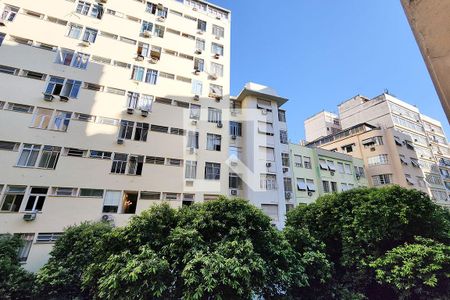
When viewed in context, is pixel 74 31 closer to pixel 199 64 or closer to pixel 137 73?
pixel 137 73

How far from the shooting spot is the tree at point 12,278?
1012cm

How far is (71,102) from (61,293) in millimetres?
12465

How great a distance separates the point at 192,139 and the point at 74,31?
503 inches

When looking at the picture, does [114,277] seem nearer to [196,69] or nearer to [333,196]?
[333,196]

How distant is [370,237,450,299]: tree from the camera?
9.76 metres

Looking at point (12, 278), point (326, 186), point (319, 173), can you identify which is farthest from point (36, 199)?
point (326, 186)

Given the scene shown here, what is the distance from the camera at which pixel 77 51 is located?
1883 centimetres

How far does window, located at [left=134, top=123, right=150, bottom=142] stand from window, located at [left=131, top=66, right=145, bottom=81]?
426 centimetres

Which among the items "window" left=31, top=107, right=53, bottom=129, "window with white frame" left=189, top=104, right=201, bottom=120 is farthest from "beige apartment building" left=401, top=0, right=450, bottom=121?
"window with white frame" left=189, top=104, right=201, bottom=120

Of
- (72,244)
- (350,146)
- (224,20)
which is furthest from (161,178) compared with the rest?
(350,146)

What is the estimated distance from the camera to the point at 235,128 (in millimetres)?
24297

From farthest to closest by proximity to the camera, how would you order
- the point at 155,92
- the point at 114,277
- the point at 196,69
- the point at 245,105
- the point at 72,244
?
the point at 245,105 < the point at 196,69 < the point at 155,92 < the point at 72,244 < the point at 114,277

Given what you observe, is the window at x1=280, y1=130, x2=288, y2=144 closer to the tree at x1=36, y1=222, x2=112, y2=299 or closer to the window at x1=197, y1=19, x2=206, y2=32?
the window at x1=197, y1=19, x2=206, y2=32

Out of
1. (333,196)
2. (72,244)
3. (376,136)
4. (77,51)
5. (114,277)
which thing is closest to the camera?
(114,277)
